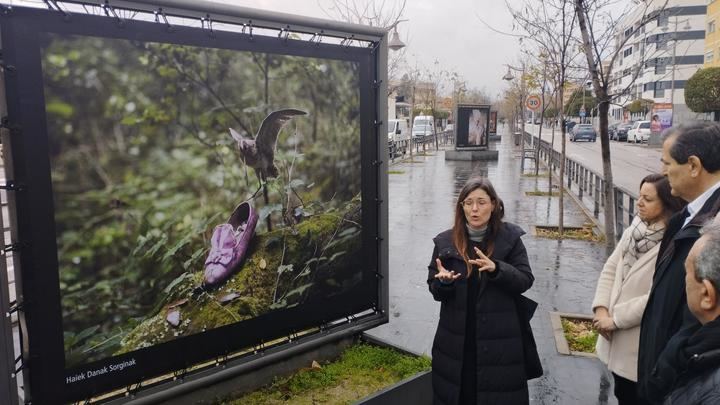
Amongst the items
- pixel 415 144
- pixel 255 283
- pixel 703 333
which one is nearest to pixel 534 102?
pixel 255 283

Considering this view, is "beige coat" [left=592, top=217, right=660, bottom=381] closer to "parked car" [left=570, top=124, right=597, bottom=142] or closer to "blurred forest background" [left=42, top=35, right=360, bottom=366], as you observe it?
"blurred forest background" [left=42, top=35, right=360, bottom=366]

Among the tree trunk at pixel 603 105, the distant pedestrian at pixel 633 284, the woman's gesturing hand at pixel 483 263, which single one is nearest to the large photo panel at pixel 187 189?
the woman's gesturing hand at pixel 483 263

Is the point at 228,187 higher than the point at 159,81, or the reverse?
the point at 159,81

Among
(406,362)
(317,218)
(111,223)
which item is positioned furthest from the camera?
(406,362)

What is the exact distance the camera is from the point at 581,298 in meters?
6.52

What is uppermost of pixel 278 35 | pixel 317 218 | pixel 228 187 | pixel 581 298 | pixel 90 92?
pixel 278 35

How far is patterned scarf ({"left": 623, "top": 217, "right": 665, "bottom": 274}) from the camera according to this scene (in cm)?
311

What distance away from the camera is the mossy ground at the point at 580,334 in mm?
5046

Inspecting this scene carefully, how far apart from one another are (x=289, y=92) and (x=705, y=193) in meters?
2.30

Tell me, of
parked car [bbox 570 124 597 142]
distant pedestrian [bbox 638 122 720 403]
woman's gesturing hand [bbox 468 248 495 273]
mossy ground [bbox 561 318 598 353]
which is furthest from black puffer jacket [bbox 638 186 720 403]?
parked car [bbox 570 124 597 142]

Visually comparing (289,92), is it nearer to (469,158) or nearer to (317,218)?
(317,218)

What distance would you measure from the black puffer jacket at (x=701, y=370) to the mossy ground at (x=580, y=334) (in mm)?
3387

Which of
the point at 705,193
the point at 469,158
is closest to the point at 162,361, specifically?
the point at 705,193

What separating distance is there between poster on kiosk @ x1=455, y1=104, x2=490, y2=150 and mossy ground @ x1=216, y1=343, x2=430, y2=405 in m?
24.1
